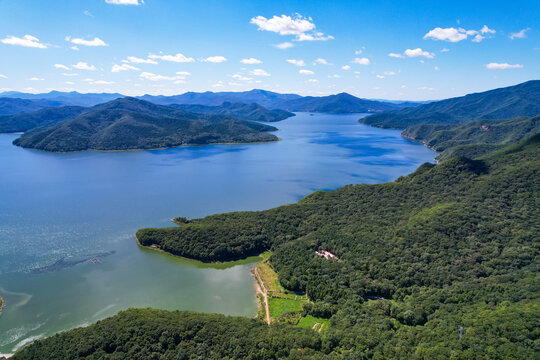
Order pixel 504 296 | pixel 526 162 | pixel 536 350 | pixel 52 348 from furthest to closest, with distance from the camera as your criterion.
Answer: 1. pixel 526 162
2. pixel 504 296
3. pixel 52 348
4. pixel 536 350

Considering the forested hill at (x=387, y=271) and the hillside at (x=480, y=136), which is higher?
the hillside at (x=480, y=136)

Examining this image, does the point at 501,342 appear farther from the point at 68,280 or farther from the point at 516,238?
the point at 68,280

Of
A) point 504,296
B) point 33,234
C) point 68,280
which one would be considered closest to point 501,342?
point 504,296

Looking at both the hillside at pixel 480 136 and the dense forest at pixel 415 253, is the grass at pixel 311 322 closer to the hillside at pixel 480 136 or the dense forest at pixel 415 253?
the dense forest at pixel 415 253

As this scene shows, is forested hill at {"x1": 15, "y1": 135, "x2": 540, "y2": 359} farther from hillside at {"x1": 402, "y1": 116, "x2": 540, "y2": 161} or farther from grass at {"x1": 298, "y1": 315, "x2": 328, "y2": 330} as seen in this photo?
hillside at {"x1": 402, "y1": 116, "x2": 540, "y2": 161}

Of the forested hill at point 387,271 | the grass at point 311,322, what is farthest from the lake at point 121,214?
the grass at point 311,322

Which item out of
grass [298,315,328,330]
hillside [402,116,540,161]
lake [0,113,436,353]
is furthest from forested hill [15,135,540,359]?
hillside [402,116,540,161]

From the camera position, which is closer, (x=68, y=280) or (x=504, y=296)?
(x=504, y=296)
